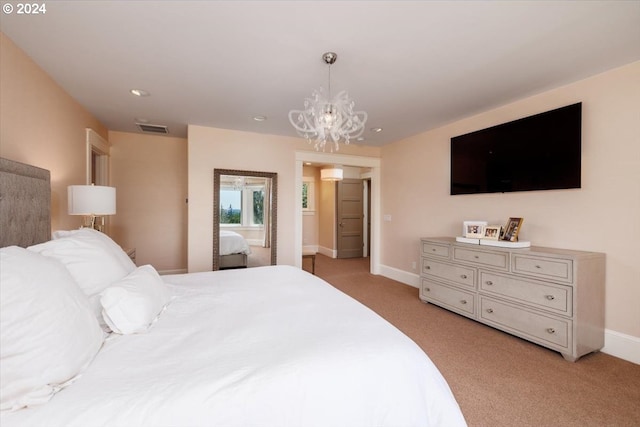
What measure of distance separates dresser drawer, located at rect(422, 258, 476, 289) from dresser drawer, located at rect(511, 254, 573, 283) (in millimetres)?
479

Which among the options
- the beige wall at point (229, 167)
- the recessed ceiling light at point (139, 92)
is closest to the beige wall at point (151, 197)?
the beige wall at point (229, 167)

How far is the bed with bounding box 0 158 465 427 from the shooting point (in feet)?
2.62

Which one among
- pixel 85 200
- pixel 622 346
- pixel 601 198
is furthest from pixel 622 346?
pixel 85 200

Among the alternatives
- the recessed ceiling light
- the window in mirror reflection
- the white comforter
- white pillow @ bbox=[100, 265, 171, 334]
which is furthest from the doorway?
white pillow @ bbox=[100, 265, 171, 334]

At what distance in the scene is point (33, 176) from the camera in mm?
1917

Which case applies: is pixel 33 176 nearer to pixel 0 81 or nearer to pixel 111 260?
pixel 0 81

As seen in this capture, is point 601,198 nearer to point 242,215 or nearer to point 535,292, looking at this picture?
point 535,292

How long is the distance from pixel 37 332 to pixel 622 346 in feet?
12.8

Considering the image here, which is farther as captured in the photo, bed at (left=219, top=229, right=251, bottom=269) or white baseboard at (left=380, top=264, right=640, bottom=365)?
bed at (left=219, top=229, right=251, bottom=269)

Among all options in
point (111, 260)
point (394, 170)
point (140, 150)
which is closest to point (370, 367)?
point (111, 260)

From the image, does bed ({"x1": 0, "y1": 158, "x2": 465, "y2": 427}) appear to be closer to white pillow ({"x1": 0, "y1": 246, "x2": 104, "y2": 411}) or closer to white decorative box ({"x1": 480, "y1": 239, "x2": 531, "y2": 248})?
white pillow ({"x1": 0, "y1": 246, "x2": 104, "y2": 411})

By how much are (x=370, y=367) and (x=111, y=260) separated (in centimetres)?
159

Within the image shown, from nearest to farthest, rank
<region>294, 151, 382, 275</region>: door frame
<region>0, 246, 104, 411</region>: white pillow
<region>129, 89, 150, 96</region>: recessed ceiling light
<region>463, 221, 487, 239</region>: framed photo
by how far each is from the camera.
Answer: <region>0, 246, 104, 411</region>: white pillow, <region>129, 89, 150, 96</region>: recessed ceiling light, <region>463, 221, 487, 239</region>: framed photo, <region>294, 151, 382, 275</region>: door frame

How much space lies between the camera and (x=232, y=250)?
13.5 feet
